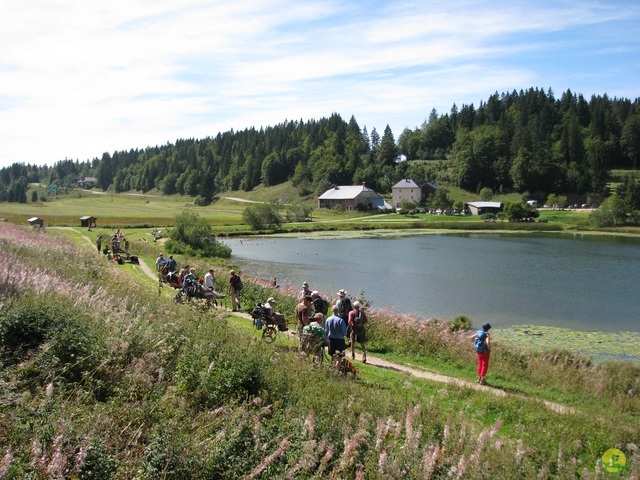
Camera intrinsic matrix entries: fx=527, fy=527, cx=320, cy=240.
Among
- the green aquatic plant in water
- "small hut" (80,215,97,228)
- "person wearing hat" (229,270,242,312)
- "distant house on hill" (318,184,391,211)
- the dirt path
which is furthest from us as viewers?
"distant house on hill" (318,184,391,211)

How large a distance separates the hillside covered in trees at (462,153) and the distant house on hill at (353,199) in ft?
42.1

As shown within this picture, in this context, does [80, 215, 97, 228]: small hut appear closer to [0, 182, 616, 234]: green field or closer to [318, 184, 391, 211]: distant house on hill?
[0, 182, 616, 234]: green field

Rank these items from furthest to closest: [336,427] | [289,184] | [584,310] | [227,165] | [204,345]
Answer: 1. [227,165]
2. [289,184]
3. [584,310]
4. [204,345]
5. [336,427]

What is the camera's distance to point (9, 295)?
384 inches

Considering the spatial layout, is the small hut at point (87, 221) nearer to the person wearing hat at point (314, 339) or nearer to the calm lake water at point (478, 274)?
the calm lake water at point (478, 274)

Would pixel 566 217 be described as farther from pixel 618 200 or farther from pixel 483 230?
pixel 483 230

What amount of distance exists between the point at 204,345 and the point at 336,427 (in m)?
3.26

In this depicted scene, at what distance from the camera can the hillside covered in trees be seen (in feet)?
432

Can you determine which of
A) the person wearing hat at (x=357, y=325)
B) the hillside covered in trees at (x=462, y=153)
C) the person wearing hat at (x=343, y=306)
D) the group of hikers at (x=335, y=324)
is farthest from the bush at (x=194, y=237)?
the hillside covered in trees at (x=462, y=153)

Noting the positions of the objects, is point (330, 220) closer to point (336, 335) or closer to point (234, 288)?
point (234, 288)

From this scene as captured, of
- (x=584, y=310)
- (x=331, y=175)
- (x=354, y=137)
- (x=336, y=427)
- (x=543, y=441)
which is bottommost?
(x=584, y=310)

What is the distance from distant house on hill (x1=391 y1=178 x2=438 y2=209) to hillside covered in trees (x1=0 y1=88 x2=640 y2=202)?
9582 millimetres

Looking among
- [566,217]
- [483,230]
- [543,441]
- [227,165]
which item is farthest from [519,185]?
[543,441]

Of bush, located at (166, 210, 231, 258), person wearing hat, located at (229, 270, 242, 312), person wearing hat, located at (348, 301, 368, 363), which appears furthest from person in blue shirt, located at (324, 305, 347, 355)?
bush, located at (166, 210, 231, 258)
